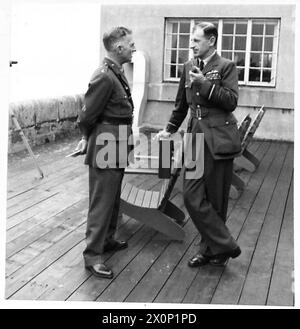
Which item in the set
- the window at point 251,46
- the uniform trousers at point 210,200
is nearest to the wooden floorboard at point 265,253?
the uniform trousers at point 210,200

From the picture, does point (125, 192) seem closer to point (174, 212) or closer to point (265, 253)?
point (174, 212)

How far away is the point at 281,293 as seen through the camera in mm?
3611

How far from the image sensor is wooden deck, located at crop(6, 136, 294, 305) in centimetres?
358

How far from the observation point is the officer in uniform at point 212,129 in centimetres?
374

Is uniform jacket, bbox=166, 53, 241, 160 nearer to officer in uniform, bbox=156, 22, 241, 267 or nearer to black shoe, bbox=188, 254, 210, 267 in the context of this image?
officer in uniform, bbox=156, 22, 241, 267

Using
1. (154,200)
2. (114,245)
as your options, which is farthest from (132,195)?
(114,245)

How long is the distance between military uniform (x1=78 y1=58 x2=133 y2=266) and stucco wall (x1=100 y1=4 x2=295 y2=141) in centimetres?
577

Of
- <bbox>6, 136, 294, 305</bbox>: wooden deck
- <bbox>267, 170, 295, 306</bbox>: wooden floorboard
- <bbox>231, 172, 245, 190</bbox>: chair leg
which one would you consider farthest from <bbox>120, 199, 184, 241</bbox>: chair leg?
<bbox>231, 172, 245, 190</bbox>: chair leg

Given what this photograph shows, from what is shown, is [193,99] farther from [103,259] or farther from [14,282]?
[14,282]

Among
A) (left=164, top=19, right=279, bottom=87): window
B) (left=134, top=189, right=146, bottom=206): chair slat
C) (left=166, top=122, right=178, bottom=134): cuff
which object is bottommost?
(left=134, top=189, right=146, bottom=206): chair slat

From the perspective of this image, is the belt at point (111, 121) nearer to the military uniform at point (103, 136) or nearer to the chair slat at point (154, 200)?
the military uniform at point (103, 136)
